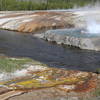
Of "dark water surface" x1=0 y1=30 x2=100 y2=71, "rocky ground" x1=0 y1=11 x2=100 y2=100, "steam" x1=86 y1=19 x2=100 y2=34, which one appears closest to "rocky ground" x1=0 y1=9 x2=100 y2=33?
"steam" x1=86 y1=19 x2=100 y2=34

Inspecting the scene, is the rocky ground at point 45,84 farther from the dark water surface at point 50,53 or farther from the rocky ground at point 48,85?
the dark water surface at point 50,53

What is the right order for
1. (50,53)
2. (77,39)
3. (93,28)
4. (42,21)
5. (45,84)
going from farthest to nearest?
(42,21) → (93,28) → (77,39) → (50,53) → (45,84)

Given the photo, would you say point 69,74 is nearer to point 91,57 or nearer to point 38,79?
point 38,79

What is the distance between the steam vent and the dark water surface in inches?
31.4

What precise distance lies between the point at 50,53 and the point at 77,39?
3.72 meters

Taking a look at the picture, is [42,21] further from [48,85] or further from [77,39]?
[48,85]

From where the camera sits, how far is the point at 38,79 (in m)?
12.0

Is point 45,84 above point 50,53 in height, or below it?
above

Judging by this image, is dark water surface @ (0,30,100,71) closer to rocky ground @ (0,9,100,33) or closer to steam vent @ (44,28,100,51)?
steam vent @ (44,28,100,51)

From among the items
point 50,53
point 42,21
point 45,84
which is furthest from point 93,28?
point 45,84

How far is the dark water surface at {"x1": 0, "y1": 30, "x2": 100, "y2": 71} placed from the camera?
17.0 meters

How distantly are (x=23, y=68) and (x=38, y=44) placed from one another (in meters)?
10.1

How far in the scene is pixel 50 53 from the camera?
65.1ft

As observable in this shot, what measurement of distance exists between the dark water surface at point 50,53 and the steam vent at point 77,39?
798mm
